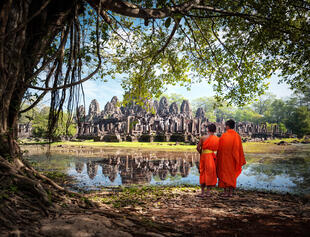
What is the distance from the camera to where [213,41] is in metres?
7.30

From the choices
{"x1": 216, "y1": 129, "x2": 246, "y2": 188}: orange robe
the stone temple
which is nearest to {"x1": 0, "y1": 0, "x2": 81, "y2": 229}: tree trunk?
{"x1": 216, "y1": 129, "x2": 246, "y2": 188}: orange robe

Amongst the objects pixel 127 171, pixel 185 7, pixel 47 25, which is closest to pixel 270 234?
pixel 185 7

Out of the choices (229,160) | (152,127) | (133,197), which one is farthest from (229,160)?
(152,127)

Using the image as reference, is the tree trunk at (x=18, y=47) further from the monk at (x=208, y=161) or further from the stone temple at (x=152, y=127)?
the stone temple at (x=152, y=127)

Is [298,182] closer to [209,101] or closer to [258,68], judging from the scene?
[258,68]

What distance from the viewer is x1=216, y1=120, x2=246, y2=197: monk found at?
4266 millimetres

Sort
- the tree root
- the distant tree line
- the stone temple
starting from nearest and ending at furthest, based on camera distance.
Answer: the tree root
the stone temple
the distant tree line

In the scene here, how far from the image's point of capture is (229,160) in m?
4.33

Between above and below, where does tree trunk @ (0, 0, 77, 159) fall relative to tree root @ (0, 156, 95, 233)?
above

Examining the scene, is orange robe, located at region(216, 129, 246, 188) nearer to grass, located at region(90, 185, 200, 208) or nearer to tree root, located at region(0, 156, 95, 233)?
grass, located at region(90, 185, 200, 208)

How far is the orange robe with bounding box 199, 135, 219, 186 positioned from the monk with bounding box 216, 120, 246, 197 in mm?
200

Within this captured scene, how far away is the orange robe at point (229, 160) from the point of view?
428 centimetres

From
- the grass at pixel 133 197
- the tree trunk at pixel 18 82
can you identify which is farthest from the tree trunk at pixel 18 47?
the grass at pixel 133 197

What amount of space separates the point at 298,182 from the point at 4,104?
757 cm
